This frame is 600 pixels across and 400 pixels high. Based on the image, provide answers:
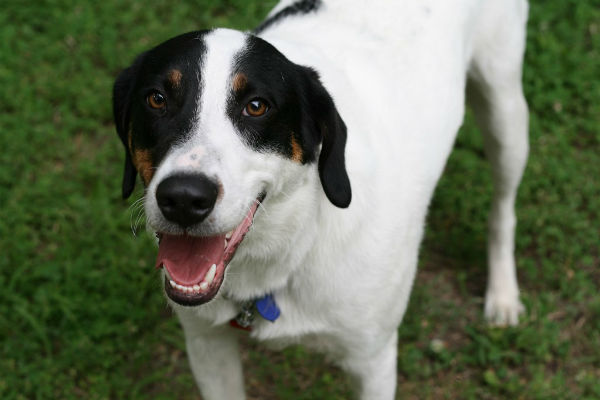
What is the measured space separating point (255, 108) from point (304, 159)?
0.26 m

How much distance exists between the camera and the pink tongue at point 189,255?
8.14ft

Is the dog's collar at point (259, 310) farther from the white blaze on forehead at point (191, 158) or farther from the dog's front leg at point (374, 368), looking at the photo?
the white blaze on forehead at point (191, 158)

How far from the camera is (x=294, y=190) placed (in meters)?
2.69

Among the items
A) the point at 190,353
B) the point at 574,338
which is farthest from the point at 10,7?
the point at 574,338

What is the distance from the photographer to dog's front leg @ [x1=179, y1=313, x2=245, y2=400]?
3.11 m

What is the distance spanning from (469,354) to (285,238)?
5.97ft

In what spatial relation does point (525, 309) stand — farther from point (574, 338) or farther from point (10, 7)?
point (10, 7)

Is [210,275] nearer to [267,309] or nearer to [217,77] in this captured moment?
[267,309]

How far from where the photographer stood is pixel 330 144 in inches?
103

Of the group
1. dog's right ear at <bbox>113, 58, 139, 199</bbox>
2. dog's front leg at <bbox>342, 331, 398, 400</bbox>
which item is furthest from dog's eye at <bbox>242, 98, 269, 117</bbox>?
dog's front leg at <bbox>342, 331, 398, 400</bbox>

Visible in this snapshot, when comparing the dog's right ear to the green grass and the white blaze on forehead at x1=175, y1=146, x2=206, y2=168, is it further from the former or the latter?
the green grass

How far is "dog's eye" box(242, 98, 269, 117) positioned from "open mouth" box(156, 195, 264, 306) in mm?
260

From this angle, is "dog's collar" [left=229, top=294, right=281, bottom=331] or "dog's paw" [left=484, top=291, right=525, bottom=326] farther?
"dog's paw" [left=484, top=291, right=525, bottom=326]

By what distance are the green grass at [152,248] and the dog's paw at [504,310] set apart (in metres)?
0.07
